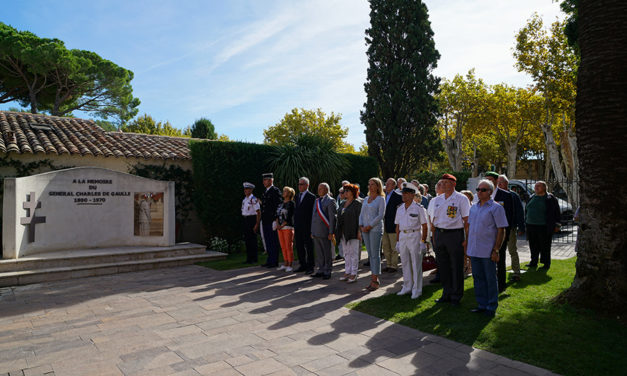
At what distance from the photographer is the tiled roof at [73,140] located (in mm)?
11141

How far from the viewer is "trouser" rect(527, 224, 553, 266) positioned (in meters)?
8.42

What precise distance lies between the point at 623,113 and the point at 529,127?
85.8ft

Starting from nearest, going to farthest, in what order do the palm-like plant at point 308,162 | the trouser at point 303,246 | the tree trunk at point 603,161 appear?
the tree trunk at point 603,161 → the trouser at point 303,246 → the palm-like plant at point 308,162

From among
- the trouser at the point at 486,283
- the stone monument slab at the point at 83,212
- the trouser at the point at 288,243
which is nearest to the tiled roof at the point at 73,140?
the stone monument slab at the point at 83,212

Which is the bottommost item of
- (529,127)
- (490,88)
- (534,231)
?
(534,231)

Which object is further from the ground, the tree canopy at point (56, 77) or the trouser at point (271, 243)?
the tree canopy at point (56, 77)

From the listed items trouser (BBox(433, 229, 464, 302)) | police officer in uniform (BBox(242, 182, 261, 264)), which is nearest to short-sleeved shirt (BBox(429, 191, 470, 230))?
trouser (BBox(433, 229, 464, 302))

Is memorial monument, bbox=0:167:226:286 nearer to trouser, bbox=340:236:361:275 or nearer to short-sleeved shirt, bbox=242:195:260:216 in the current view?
short-sleeved shirt, bbox=242:195:260:216

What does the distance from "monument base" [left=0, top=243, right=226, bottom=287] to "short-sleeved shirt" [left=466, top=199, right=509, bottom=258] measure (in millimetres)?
7631

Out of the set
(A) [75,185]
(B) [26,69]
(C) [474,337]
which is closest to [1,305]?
(A) [75,185]

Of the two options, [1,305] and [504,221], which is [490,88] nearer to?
[504,221]

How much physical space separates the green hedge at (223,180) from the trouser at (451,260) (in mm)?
7023

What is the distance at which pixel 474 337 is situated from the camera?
449 cm

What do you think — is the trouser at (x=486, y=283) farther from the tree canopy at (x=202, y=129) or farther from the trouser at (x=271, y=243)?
the tree canopy at (x=202, y=129)
